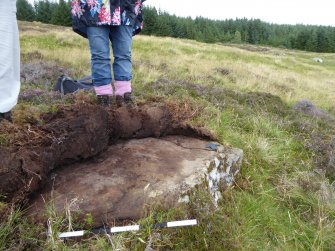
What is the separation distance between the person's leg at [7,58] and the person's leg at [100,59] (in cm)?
79

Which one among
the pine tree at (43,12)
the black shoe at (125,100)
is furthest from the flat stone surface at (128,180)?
the pine tree at (43,12)

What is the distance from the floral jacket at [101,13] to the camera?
371 centimetres

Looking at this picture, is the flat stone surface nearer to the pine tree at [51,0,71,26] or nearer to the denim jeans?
the denim jeans

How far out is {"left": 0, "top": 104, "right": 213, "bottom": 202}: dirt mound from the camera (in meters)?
2.21

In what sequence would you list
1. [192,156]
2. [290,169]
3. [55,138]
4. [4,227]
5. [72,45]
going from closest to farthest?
1. [4,227]
2. [55,138]
3. [192,156]
4. [290,169]
5. [72,45]

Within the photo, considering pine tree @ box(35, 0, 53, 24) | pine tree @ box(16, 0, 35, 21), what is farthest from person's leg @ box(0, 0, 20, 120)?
pine tree @ box(16, 0, 35, 21)

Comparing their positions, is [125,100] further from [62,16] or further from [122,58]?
[62,16]

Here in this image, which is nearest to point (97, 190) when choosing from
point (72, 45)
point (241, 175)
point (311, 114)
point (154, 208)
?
point (154, 208)

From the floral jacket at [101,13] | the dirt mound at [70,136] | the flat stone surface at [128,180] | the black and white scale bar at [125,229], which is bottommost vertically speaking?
the black and white scale bar at [125,229]

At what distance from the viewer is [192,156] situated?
9.68 ft

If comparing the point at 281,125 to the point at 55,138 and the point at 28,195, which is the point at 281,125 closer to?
the point at 55,138

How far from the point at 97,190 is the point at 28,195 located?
0.43 meters

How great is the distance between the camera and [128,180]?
247 cm

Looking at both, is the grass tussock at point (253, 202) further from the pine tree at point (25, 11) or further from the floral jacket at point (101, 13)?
the pine tree at point (25, 11)
